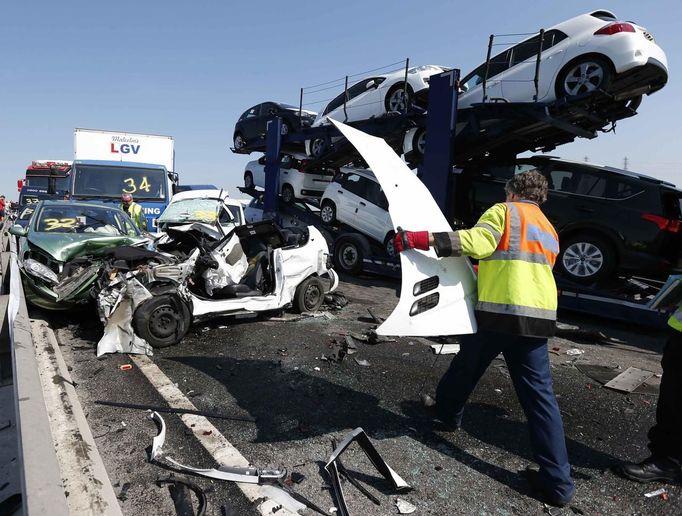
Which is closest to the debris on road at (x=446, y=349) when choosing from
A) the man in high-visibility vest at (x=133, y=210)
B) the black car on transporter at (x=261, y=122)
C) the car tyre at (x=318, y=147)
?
the car tyre at (x=318, y=147)

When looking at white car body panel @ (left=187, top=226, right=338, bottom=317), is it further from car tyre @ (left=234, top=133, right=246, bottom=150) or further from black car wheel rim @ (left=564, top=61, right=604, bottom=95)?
car tyre @ (left=234, top=133, right=246, bottom=150)

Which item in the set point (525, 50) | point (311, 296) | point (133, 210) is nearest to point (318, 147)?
point (133, 210)

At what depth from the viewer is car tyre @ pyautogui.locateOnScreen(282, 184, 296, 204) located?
11141 millimetres

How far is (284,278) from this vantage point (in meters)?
5.74

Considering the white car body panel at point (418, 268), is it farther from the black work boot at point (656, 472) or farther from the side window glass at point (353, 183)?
the side window glass at point (353, 183)

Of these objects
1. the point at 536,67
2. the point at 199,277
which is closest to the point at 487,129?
the point at 536,67

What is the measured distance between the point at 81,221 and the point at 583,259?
7483 mm

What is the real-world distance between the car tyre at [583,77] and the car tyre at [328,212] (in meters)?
5.13

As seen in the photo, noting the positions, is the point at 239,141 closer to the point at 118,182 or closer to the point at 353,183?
the point at 118,182

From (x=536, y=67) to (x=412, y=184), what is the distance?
206 inches

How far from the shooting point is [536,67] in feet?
22.0

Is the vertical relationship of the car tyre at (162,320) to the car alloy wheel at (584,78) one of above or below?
below

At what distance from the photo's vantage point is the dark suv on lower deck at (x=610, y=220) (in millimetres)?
6156

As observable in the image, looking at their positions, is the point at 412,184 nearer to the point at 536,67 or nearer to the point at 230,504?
the point at 230,504
